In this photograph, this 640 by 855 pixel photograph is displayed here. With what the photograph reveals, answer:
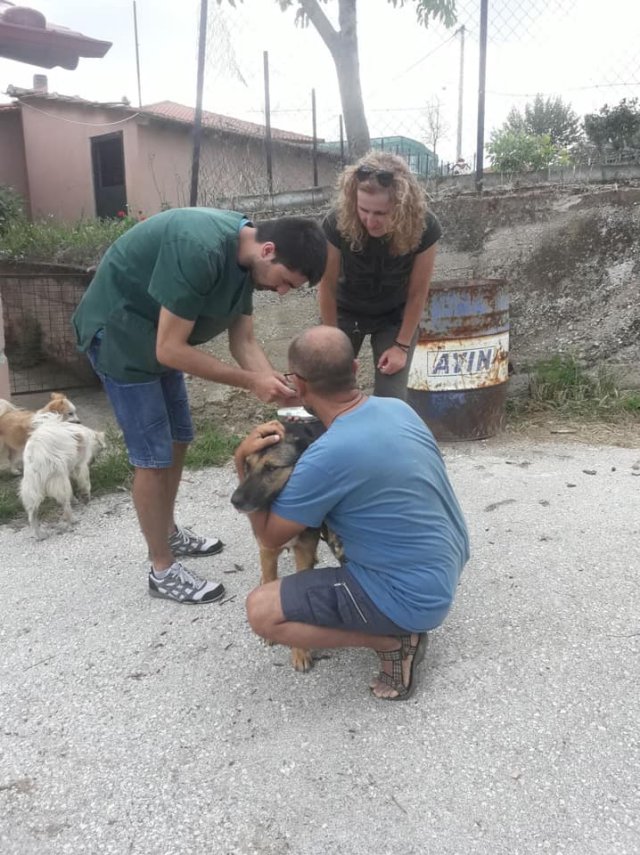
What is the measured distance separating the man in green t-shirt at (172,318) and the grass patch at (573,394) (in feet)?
10.4

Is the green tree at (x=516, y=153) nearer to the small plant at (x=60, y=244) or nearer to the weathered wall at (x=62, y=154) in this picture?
the small plant at (x=60, y=244)

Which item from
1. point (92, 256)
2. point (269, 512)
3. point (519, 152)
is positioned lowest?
point (269, 512)

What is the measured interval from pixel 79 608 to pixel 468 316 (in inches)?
125

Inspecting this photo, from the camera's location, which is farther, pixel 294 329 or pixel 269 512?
pixel 294 329

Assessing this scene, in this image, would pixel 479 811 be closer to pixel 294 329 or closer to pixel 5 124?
pixel 294 329

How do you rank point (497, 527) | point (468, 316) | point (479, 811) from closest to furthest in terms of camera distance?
point (479, 811), point (497, 527), point (468, 316)

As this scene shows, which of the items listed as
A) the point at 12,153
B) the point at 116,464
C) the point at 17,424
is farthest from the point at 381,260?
the point at 12,153

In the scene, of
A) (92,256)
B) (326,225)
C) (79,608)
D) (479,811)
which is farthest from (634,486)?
(92,256)

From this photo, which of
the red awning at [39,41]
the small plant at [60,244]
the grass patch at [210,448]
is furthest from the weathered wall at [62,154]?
the red awning at [39,41]

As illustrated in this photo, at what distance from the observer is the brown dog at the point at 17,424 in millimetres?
4422

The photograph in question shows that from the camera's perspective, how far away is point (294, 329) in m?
6.04

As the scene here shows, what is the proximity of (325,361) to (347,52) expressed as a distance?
6786 millimetres

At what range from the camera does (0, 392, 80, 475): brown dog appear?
4.42 m

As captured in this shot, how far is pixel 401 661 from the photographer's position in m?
2.23
